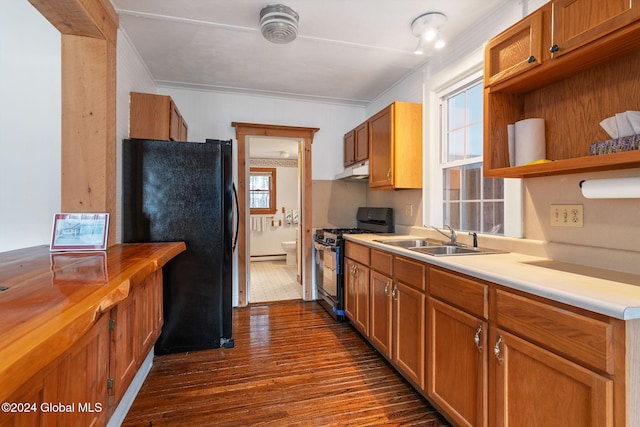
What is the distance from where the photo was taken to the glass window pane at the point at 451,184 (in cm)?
260

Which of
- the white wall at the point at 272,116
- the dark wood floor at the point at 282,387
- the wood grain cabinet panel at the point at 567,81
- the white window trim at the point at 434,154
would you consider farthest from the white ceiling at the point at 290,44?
the dark wood floor at the point at 282,387

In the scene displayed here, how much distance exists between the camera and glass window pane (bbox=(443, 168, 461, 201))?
2596 mm

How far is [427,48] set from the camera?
2.59m

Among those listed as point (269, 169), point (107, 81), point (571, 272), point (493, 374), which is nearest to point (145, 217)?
point (107, 81)

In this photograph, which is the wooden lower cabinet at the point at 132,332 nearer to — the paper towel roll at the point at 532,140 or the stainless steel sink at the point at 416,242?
the stainless steel sink at the point at 416,242

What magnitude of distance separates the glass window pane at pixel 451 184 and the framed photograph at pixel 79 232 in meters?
2.51

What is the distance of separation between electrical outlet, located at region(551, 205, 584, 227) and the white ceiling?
54.7 inches

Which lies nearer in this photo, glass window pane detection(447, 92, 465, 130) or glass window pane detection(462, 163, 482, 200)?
glass window pane detection(462, 163, 482, 200)

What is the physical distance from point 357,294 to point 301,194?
1.62 meters

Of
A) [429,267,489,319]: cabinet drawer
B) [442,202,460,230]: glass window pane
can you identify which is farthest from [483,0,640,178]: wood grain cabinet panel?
[442,202,460,230]: glass window pane

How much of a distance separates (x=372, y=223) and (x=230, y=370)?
2.08 m

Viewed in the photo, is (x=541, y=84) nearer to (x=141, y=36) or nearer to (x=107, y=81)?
(x=107, y=81)

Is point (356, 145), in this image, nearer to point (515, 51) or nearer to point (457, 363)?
point (515, 51)

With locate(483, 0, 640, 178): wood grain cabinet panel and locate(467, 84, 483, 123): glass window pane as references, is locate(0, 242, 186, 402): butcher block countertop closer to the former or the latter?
locate(483, 0, 640, 178): wood grain cabinet panel
